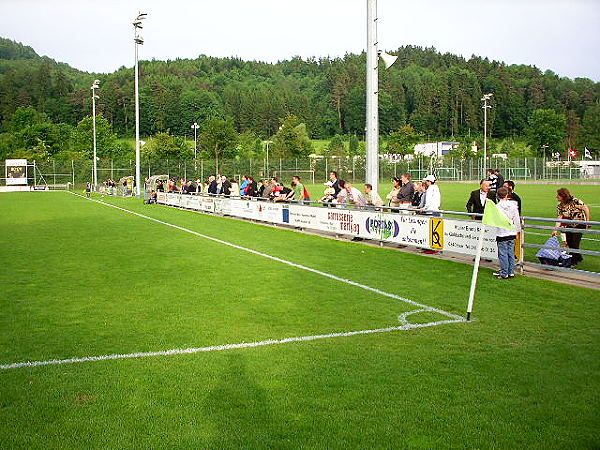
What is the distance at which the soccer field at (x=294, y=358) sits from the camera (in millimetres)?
5059

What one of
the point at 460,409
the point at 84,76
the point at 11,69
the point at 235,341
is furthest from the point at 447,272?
the point at 84,76

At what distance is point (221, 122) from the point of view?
305 ft

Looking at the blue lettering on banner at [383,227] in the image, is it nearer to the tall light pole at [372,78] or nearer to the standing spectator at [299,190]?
the tall light pole at [372,78]

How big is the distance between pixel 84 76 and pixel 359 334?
593ft

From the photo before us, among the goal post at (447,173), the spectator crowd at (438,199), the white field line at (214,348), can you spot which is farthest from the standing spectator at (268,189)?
the goal post at (447,173)

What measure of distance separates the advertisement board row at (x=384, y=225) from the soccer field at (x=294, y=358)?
0.75m

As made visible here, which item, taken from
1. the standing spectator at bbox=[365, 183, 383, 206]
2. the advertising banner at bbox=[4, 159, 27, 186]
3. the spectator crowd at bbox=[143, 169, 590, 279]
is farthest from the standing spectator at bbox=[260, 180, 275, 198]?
the advertising banner at bbox=[4, 159, 27, 186]

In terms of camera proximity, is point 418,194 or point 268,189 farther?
point 268,189

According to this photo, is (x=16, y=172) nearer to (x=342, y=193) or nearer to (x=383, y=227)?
(x=342, y=193)

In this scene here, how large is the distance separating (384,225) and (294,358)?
35.0ft

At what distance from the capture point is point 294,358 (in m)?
6.99

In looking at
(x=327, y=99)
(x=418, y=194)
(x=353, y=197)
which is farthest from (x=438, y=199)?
(x=327, y=99)

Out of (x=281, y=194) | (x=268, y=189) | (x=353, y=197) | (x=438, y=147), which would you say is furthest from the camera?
(x=438, y=147)

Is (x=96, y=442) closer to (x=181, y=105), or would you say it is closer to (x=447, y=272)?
(x=447, y=272)
